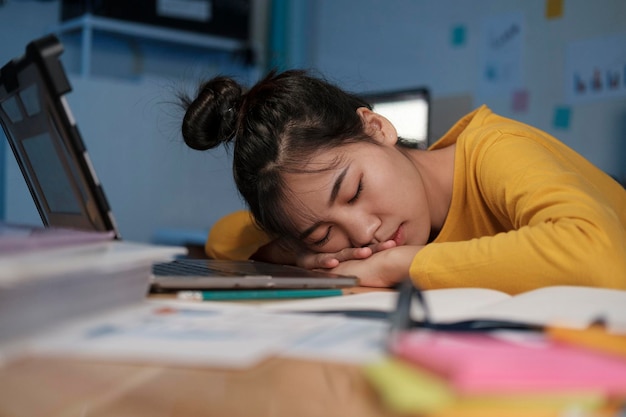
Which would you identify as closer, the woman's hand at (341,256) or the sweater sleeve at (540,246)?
the sweater sleeve at (540,246)

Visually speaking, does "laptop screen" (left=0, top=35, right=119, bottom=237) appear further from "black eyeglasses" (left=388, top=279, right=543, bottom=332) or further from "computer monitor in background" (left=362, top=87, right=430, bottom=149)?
"computer monitor in background" (left=362, top=87, right=430, bottom=149)

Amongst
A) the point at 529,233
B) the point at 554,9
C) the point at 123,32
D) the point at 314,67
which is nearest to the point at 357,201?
the point at 529,233

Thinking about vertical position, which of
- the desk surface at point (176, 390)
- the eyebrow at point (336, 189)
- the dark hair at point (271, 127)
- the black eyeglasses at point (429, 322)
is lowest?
the eyebrow at point (336, 189)

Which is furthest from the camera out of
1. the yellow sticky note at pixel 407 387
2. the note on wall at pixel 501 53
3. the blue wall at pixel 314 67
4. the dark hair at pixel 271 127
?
the note on wall at pixel 501 53

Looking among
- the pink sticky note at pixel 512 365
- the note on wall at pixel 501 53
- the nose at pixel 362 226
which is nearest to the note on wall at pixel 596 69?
the note on wall at pixel 501 53

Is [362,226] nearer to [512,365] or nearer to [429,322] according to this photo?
[429,322]

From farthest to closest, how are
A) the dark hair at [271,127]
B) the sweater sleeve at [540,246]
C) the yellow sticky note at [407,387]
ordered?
the dark hair at [271,127], the sweater sleeve at [540,246], the yellow sticky note at [407,387]

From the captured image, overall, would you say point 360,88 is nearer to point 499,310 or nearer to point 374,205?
point 374,205

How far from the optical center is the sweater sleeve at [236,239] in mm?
1248

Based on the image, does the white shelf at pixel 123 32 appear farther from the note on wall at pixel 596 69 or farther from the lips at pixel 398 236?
the lips at pixel 398 236

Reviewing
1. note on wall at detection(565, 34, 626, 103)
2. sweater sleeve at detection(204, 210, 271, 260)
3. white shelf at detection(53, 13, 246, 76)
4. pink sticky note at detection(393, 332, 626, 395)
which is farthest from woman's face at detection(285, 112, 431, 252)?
white shelf at detection(53, 13, 246, 76)

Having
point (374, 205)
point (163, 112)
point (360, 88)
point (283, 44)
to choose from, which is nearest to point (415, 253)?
point (374, 205)

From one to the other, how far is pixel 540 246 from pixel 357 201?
0.31 m

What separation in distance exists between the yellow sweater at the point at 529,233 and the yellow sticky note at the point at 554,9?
123 centimetres
